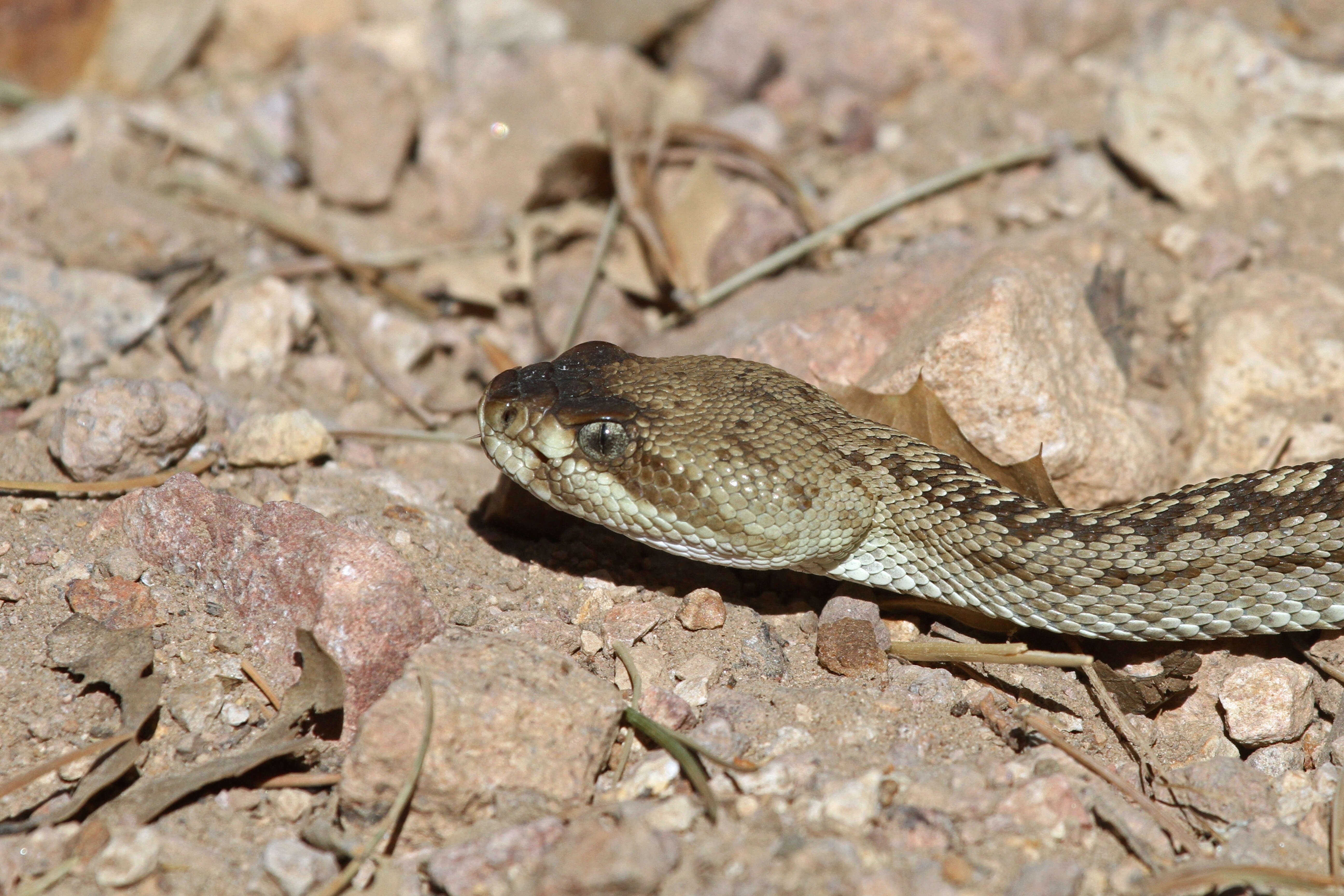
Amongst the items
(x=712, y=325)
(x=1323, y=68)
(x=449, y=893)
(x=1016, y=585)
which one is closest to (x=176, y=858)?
(x=449, y=893)

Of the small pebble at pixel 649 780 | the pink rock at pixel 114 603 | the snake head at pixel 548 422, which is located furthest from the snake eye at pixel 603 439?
the pink rock at pixel 114 603

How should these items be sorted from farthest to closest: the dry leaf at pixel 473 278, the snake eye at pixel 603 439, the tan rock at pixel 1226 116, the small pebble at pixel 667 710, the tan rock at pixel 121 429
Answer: the dry leaf at pixel 473 278 → the tan rock at pixel 1226 116 → the tan rock at pixel 121 429 → the snake eye at pixel 603 439 → the small pebble at pixel 667 710

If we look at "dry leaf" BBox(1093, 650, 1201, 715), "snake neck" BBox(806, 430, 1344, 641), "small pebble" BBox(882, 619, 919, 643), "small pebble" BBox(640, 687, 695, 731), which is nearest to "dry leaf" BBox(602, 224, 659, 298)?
"snake neck" BBox(806, 430, 1344, 641)

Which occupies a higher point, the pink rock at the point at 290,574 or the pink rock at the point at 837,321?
the pink rock at the point at 837,321

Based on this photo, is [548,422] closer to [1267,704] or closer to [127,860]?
[127,860]

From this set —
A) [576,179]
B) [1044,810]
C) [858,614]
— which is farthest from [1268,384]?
[576,179]

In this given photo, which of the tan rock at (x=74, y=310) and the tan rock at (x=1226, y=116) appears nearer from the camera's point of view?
the tan rock at (x=74, y=310)

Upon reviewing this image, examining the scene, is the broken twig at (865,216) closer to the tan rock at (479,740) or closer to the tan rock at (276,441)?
the tan rock at (276,441)
